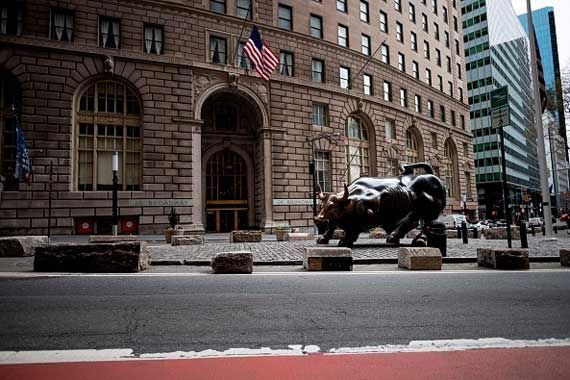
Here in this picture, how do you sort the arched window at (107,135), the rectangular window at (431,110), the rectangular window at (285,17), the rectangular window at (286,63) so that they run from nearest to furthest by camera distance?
1. the arched window at (107,135)
2. the rectangular window at (286,63)
3. the rectangular window at (285,17)
4. the rectangular window at (431,110)

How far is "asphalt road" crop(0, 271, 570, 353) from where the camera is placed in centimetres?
389

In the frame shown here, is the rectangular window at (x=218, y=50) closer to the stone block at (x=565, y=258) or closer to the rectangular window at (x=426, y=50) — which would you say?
the stone block at (x=565, y=258)

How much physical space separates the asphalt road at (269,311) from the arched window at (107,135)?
16849 mm

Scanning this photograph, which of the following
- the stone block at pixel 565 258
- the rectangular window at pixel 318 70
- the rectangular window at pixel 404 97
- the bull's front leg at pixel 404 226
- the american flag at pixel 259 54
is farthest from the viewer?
the rectangular window at pixel 404 97

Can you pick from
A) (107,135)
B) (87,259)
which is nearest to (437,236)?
(87,259)

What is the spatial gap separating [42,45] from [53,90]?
2.53 meters

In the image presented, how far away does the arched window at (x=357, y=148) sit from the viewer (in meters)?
32.2

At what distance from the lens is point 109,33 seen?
2316 centimetres

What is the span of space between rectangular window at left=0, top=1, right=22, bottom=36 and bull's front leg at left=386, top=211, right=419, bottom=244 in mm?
22947

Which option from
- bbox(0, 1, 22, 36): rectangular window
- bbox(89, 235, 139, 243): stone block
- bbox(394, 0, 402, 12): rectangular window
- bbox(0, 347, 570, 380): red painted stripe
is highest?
bbox(394, 0, 402, 12): rectangular window

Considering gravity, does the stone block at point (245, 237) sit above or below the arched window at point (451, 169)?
below

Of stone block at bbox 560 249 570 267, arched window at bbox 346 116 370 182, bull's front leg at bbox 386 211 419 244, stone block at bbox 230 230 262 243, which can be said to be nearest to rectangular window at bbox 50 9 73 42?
stone block at bbox 230 230 262 243

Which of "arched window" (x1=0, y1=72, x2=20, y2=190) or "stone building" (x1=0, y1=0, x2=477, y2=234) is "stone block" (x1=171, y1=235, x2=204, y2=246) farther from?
"arched window" (x1=0, y1=72, x2=20, y2=190)

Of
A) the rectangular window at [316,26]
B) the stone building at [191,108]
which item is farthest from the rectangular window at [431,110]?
the rectangular window at [316,26]
